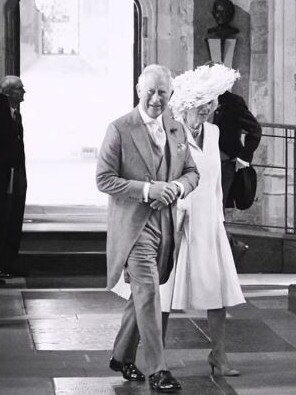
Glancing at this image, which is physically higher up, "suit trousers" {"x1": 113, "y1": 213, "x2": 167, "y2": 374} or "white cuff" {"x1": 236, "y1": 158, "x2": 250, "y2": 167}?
"white cuff" {"x1": 236, "y1": 158, "x2": 250, "y2": 167}

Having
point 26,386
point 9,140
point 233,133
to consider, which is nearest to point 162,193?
point 26,386

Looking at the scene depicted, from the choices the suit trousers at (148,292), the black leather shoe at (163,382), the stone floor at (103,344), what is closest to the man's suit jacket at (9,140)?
the stone floor at (103,344)

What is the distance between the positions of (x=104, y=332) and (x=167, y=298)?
1.66 m

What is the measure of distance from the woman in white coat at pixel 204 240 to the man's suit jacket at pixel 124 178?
0.29m

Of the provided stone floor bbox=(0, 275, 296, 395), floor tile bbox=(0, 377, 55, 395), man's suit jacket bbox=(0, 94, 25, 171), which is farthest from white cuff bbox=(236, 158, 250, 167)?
floor tile bbox=(0, 377, 55, 395)

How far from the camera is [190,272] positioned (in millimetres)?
7234

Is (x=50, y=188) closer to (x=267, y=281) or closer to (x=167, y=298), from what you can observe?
(x=267, y=281)

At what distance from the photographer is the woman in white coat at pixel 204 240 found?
23.7ft

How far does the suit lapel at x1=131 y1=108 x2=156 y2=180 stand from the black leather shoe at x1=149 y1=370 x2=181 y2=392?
3.36 ft

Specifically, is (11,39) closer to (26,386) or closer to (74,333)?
(74,333)

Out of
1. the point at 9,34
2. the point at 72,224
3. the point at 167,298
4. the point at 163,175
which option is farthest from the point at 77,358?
the point at 9,34

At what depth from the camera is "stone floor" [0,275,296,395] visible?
→ 278 inches

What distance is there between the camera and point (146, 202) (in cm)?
686

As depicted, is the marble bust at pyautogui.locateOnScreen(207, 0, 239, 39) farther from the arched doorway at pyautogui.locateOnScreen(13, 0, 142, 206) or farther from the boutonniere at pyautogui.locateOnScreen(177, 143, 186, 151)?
the boutonniere at pyautogui.locateOnScreen(177, 143, 186, 151)
